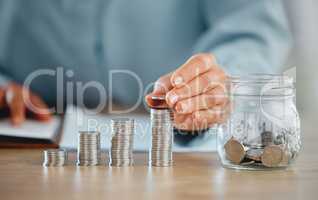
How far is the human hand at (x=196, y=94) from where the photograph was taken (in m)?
1.34

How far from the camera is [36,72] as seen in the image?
169 centimetres

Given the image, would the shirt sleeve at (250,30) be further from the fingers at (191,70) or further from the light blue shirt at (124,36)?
the fingers at (191,70)

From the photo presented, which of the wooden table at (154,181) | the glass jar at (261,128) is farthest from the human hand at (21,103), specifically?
the glass jar at (261,128)

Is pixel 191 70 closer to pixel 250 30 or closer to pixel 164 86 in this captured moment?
pixel 164 86

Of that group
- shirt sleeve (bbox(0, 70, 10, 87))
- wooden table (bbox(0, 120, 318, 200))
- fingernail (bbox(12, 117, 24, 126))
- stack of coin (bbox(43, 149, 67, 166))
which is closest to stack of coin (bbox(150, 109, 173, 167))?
wooden table (bbox(0, 120, 318, 200))

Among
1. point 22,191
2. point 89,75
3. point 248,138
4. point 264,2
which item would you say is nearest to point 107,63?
point 89,75

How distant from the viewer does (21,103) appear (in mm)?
1642

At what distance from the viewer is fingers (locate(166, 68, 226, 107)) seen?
1318mm

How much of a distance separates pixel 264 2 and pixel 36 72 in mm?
536

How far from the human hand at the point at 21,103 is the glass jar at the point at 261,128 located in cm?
50

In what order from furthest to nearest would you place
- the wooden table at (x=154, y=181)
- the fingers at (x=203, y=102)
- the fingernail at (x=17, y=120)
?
the fingernail at (x=17, y=120)
the fingers at (x=203, y=102)
the wooden table at (x=154, y=181)

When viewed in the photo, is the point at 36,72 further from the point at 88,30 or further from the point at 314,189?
the point at 314,189

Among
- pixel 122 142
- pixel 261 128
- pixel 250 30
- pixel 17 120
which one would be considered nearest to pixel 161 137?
pixel 122 142

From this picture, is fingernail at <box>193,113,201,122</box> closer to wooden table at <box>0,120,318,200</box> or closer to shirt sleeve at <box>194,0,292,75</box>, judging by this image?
wooden table at <box>0,120,318,200</box>
